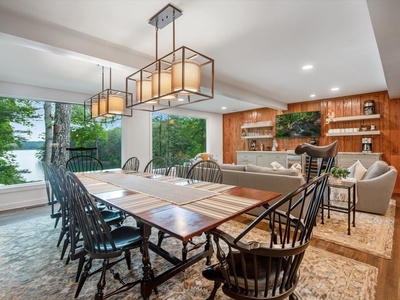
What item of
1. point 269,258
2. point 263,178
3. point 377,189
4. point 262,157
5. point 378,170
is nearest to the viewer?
point 269,258

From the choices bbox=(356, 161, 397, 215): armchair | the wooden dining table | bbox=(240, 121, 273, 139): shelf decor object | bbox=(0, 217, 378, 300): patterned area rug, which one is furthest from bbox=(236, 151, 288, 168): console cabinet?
the wooden dining table

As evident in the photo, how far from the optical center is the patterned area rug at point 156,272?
1.70m

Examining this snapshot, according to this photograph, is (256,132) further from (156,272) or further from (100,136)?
(156,272)

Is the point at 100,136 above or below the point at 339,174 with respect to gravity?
above

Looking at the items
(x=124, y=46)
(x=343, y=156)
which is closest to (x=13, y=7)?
(x=124, y=46)

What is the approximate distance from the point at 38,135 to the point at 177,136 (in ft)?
12.9

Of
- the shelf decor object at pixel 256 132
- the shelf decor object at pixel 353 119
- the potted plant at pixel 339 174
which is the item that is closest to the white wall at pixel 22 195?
the potted plant at pixel 339 174

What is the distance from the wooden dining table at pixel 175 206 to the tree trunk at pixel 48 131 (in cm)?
321

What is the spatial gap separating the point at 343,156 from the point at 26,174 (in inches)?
297

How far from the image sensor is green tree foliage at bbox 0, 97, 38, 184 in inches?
162

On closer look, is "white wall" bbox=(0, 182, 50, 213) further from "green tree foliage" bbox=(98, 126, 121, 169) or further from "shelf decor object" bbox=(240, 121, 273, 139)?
"shelf decor object" bbox=(240, 121, 273, 139)

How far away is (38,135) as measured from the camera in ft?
14.9

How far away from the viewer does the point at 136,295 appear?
170 cm

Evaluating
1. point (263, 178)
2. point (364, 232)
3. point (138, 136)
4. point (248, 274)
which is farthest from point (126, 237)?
point (138, 136)
